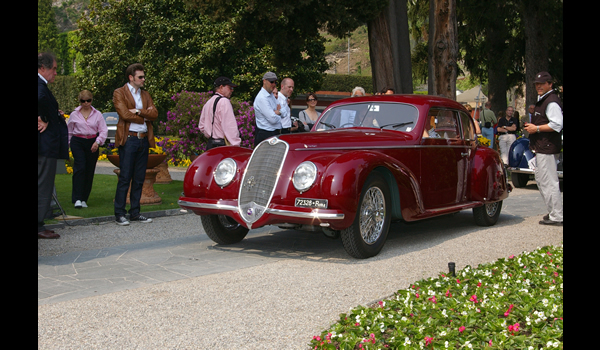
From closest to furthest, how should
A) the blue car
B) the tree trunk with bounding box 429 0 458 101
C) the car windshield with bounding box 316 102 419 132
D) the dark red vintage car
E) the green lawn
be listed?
the dark red vintage car
the car windshield with bounding box 316 102 419 132
the green lawn
the blue car
the tree trunk with bounding box 429 0 458 101

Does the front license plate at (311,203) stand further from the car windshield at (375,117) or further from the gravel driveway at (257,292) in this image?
the car windshield at (375,117)

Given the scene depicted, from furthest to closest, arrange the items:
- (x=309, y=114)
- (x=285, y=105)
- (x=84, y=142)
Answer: (x=309, y=114) < (x=84, y=142) < (x=285, y=105)

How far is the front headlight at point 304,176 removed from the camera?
593 centimetres

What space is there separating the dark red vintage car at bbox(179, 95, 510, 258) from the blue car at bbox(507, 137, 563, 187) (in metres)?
6.16

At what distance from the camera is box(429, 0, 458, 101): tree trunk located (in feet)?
49.3

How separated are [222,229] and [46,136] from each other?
2173mm

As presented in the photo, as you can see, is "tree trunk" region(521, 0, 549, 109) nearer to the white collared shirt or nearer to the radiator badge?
the white collared shirt

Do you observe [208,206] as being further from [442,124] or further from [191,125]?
[191,125]

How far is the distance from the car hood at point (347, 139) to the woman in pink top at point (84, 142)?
475 cm

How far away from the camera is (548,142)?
8336 millimetres

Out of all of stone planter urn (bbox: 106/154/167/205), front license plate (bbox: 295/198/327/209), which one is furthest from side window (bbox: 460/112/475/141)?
stone planter urn (bbox: 106/154/167/205)

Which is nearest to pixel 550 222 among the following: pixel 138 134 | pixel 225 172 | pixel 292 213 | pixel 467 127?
pixel 467 127
